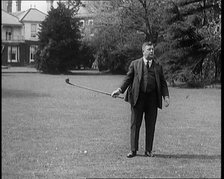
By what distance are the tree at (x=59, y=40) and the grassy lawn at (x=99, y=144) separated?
38105 millimetres

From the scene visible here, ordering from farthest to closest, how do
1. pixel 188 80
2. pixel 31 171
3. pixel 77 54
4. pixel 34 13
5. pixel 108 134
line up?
pixel 34 13 → pixel 77 54 → pixel 188 80 → pixel 108 134 → pixel 31 171

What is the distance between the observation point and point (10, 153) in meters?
9.79

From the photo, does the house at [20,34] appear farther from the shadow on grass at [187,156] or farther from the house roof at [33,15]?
the shadow on grass at [187,156]

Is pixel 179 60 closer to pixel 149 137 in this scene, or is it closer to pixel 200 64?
pixel 200 64

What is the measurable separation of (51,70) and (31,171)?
167 ft

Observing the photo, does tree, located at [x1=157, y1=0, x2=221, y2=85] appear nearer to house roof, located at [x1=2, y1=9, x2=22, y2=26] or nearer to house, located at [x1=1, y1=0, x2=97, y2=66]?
house, located at [x1=1, y1=0, x2=97, y2=66]

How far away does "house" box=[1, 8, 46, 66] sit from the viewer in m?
81.1

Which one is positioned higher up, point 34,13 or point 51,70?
point 34,13

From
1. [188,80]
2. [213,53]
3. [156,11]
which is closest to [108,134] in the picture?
[213,53]

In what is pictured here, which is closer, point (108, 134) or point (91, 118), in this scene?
point (108, 134)

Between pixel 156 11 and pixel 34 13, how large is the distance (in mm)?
44000

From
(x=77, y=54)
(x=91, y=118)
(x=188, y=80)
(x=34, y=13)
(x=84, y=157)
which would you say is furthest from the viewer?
(x=34, y=13)

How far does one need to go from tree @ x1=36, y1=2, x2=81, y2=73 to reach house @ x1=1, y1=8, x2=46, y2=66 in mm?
23207

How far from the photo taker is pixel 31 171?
27.0ft
